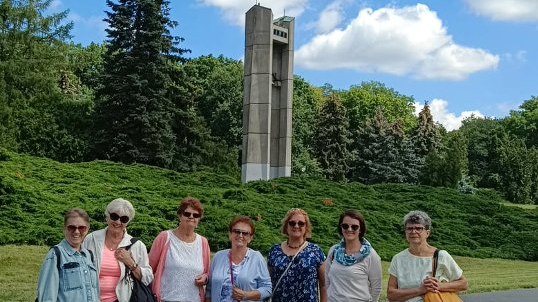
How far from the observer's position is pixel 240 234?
16.8ft

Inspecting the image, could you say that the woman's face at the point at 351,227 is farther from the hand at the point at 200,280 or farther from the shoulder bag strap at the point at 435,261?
the hand at the point at 200,280

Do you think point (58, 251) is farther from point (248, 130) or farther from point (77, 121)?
point (77, 121)

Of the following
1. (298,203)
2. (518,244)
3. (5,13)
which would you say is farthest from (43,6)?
(518,244)

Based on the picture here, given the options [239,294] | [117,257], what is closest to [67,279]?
[117,257]

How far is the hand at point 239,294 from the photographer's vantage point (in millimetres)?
4988

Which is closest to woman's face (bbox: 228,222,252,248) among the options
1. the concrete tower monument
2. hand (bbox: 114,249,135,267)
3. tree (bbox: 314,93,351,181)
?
hand (bbox: 114,249,135,267)

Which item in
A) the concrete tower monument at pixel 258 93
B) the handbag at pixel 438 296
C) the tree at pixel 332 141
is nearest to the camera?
the handbag at pixel 438 296

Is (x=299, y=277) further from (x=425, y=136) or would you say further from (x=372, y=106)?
(x=372, y=106)

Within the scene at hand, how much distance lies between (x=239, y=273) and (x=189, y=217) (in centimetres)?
56

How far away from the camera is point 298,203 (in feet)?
63.5

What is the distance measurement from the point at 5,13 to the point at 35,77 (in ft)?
11.6

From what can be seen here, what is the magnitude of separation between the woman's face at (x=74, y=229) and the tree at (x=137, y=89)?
983 inches

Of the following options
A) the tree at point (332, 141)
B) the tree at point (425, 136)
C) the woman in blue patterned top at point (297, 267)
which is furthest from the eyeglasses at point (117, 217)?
the tree at point (425, 136)

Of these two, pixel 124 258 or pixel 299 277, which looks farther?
pixel 299 277
